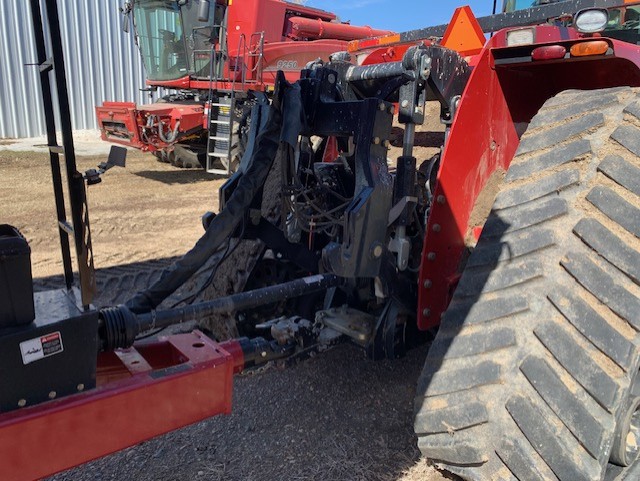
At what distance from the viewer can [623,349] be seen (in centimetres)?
159

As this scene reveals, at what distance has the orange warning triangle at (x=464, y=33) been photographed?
10.1 feet

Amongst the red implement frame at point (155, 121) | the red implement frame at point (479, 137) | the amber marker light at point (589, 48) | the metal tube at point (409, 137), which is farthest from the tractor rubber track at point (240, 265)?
the red implement frame at point (155, 121)

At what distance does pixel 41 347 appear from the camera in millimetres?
1464

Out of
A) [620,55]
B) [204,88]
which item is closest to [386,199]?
[620,55]

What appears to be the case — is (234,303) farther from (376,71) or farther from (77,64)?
(77,64)

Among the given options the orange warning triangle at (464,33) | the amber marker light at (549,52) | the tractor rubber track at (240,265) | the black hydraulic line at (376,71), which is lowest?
the tractor rubber track at (240,265)

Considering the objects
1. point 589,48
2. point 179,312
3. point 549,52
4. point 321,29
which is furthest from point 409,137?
point 321,29

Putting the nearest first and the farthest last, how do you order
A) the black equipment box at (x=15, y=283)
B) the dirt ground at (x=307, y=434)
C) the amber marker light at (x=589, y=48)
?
the black equipment box at (x=15, y=283)
the amber marker light at (x=589, y=48)
the dirt ground at (x=307, y=434)

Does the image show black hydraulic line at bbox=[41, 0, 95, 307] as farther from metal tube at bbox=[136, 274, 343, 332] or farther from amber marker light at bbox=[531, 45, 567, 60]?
amber marker light at bbox=[531, 45, 567, 60]

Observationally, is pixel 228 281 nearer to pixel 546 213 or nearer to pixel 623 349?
pixel 546 213

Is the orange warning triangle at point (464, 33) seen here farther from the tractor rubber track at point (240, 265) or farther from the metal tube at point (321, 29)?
the metal tube at point (321, 29)

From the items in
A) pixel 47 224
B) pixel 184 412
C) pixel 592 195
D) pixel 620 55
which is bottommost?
pixel 47 224

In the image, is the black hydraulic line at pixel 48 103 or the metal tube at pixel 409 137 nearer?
the black hydraulic line at pixel 48 103

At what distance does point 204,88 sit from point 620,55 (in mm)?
9753
